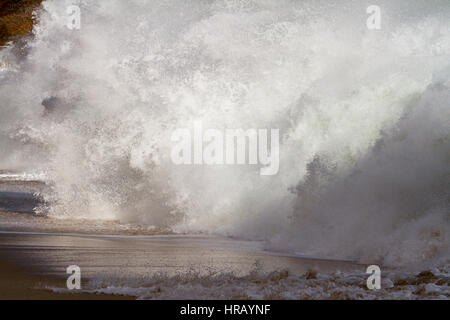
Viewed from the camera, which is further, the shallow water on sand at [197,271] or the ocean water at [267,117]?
the ocean water at [267,117]

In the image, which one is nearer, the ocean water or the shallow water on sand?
the shallow water on sand

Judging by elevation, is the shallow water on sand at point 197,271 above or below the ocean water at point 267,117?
below

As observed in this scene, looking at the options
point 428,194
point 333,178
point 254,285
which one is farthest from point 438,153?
point 254,285

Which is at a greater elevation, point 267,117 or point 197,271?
point 267,117

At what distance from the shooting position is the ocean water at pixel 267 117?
372 inches

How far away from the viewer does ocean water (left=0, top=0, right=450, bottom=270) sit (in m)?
9.45

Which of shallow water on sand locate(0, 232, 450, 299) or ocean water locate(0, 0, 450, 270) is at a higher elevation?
ocean water locate(0, 0, 450, 270)

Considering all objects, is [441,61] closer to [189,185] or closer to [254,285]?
[189,185]

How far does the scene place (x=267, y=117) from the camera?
1299cm

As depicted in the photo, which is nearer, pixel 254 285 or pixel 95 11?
pixel 254 285

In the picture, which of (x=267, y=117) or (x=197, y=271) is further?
(x=267, y=117)

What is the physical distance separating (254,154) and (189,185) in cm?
131

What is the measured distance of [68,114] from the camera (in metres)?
15.4
